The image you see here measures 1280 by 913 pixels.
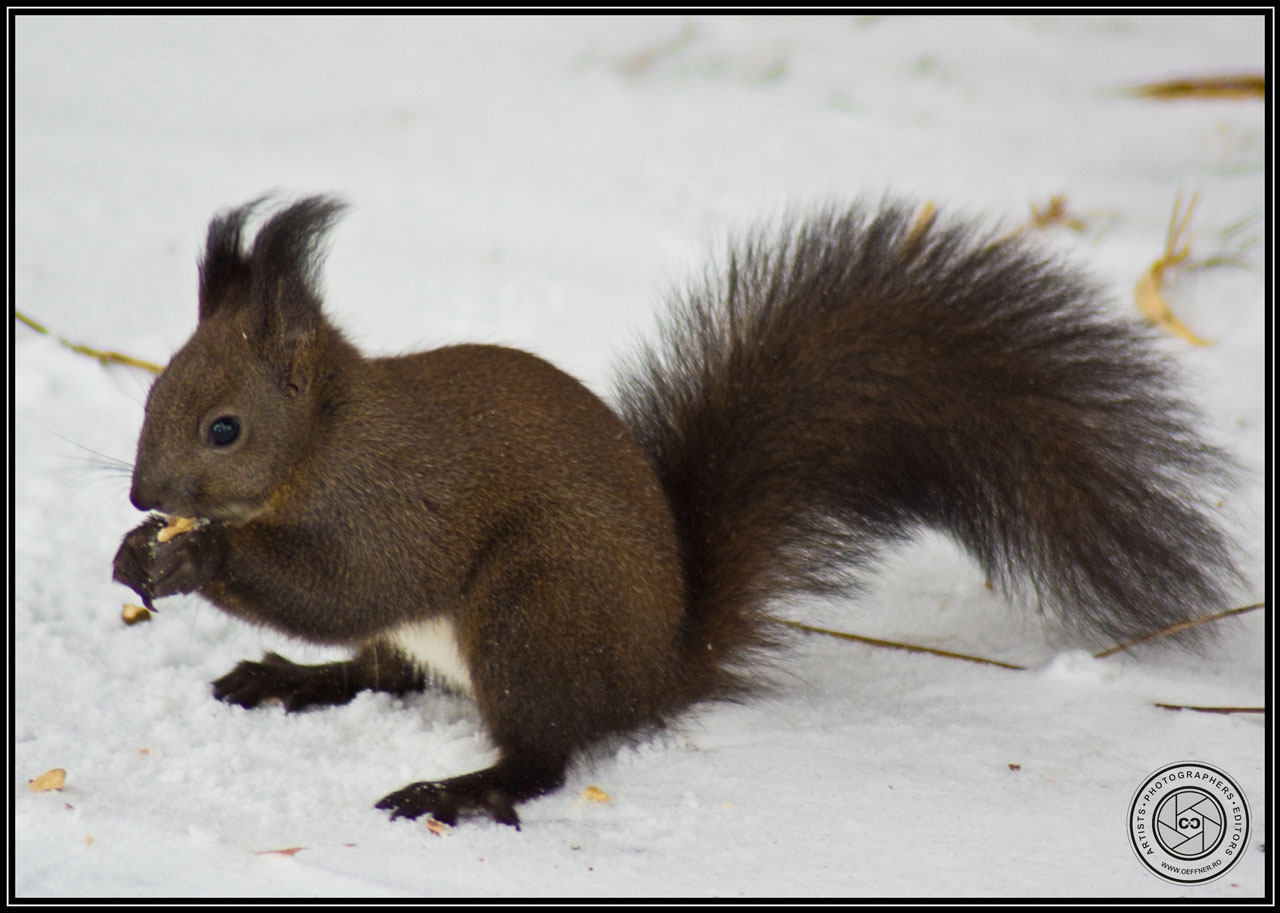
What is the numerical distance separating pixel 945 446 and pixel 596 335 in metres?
1.43

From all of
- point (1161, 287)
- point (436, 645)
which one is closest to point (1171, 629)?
point (436, 645)

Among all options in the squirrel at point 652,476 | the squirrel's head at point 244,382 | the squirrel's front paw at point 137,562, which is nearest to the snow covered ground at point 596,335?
the squirrel at point 652,476

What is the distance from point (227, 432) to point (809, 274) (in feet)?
3.27

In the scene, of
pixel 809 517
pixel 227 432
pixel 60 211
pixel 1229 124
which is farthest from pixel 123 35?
pixel 1229 124

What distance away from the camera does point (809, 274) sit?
225 cm

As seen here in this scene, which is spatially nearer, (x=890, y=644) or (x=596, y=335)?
(x=890, y=644)

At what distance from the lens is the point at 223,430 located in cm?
195

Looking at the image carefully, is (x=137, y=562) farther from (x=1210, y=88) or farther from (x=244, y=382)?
(x=1210, y=88)

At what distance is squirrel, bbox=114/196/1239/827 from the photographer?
1.97 m

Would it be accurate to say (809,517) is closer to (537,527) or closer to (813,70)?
(537,527)

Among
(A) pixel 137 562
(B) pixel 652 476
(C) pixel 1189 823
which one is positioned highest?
(B) pixel 652 476

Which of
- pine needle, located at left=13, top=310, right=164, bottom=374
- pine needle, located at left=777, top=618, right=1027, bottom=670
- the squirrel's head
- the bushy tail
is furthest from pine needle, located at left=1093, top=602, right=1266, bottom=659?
pine needle, located at left=13, top=310, right=164, bottom=374

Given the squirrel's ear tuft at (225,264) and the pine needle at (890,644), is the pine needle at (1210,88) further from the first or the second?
the squirrel's ear tuft at (225,264)

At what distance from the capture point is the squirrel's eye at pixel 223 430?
194cm
